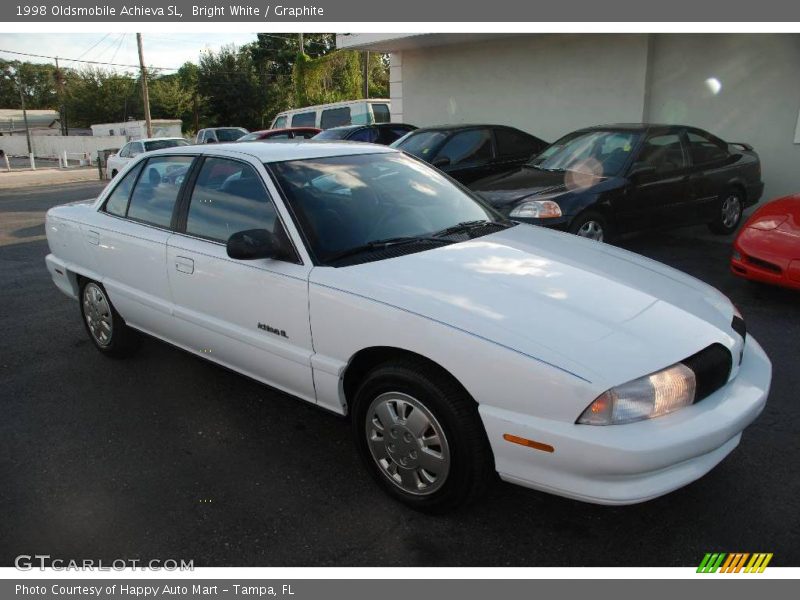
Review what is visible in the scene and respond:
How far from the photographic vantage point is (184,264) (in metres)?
3.69

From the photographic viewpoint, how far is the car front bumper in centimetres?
229

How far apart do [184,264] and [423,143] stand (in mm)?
6054

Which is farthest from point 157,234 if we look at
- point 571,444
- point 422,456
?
point 571,444

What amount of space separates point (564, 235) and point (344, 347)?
166cm

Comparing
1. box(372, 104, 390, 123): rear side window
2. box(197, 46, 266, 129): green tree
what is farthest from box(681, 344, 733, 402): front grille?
box(197, 46, 266, 129): green tree

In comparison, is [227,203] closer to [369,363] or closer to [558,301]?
[369,363]

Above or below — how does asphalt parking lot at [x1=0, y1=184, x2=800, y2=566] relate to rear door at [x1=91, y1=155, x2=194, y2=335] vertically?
below

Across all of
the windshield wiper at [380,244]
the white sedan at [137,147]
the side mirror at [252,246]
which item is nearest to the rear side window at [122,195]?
the side mirror at [252,246]

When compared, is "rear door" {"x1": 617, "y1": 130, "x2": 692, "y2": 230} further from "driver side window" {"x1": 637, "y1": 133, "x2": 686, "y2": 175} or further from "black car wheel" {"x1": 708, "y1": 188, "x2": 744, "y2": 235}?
"black car wheel" {"x1": 708, "y1": 188, "x2": 744, "y2": 235}

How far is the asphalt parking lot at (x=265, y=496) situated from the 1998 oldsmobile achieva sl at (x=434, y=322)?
282mm

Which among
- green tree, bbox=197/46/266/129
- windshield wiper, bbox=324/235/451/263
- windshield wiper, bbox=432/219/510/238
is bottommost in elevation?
windshield wiper, bbox=324/235/451/263

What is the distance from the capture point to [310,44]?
2032 inches

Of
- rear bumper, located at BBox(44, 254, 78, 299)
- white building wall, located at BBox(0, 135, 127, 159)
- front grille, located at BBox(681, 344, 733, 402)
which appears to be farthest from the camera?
white building wall, located at BBox(0, 135, 127, 159)

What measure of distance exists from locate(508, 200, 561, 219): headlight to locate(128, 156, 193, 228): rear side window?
3.35 meters
